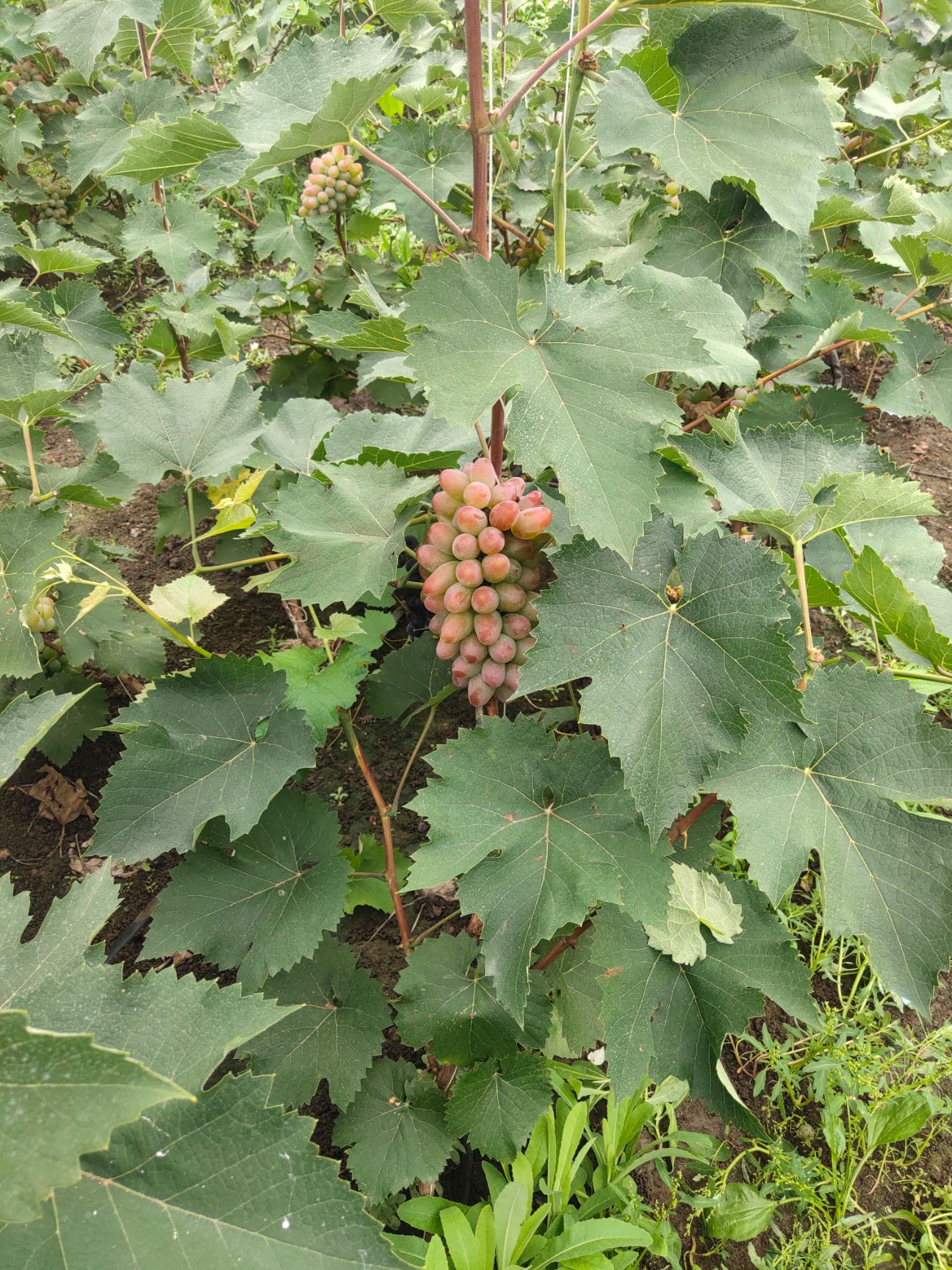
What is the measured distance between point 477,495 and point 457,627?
0.65 feet

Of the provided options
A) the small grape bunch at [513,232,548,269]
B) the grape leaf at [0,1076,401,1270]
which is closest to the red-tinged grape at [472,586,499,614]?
the grape leaf at [0,1076,401,1270]

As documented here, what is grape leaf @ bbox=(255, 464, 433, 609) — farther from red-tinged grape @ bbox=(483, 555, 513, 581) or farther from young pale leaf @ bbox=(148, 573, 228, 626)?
young pale leaf @ bbox=(148, 573, 228, 626)

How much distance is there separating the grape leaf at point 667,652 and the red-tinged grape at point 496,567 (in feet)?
0.30

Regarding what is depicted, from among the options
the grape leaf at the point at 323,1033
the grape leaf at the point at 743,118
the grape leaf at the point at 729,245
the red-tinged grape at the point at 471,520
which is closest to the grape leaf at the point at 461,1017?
the grape leaf at the point at 323,1033

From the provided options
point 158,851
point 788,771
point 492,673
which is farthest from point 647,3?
point 158,851

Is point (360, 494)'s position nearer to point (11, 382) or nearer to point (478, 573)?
point (478, 573)

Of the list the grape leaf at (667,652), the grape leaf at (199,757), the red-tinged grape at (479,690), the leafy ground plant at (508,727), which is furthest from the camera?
the grape leaf at (199,757)

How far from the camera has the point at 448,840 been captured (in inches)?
43.4

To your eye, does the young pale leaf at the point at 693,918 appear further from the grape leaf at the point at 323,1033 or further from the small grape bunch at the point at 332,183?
the small grape bunch at the point at 332,183

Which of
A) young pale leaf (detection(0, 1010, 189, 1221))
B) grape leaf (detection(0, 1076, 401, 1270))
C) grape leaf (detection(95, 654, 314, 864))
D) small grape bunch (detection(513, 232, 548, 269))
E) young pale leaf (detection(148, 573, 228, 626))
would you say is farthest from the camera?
small grape bunch (detection(513, 232, 548, 269))

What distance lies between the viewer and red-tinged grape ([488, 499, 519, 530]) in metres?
1.06

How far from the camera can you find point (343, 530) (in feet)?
3.98

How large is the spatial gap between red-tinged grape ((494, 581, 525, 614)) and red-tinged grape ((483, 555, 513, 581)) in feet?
0.08

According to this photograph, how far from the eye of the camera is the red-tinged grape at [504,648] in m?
1.13
